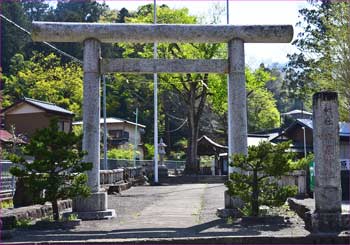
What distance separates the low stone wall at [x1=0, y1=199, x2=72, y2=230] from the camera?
974cm

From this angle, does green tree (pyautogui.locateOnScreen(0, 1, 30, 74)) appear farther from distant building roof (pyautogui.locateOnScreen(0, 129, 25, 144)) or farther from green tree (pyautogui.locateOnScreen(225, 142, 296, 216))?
green tree (pyautogui.locateOnScreen(225, 142, 296, 216))

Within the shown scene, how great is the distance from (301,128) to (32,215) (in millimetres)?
28941

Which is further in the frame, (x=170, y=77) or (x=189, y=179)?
(x=170, y=77)

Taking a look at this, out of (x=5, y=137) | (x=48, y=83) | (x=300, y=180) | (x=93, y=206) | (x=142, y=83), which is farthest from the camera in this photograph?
(x=142, y=83)

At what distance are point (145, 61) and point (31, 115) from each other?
30.0m

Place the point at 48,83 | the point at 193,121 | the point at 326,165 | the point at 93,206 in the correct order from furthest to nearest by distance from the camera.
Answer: the point at 48,83 → the point at 193,121 → the point at 93,206 → the point at 326,165

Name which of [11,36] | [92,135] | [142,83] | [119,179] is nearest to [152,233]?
[92,135]

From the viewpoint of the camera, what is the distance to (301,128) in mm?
37219

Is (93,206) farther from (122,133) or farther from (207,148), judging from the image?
(122,133)

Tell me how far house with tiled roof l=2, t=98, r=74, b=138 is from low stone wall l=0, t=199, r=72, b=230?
26.2 meters

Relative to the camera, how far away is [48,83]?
49219 mm

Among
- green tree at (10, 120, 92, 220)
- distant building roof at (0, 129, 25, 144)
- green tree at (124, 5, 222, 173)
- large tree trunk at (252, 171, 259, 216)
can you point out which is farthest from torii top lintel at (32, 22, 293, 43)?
green tree at (124, 5, 222, 173)

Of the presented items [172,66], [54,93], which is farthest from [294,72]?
[172,66]

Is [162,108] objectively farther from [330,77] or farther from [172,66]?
[172,66]
